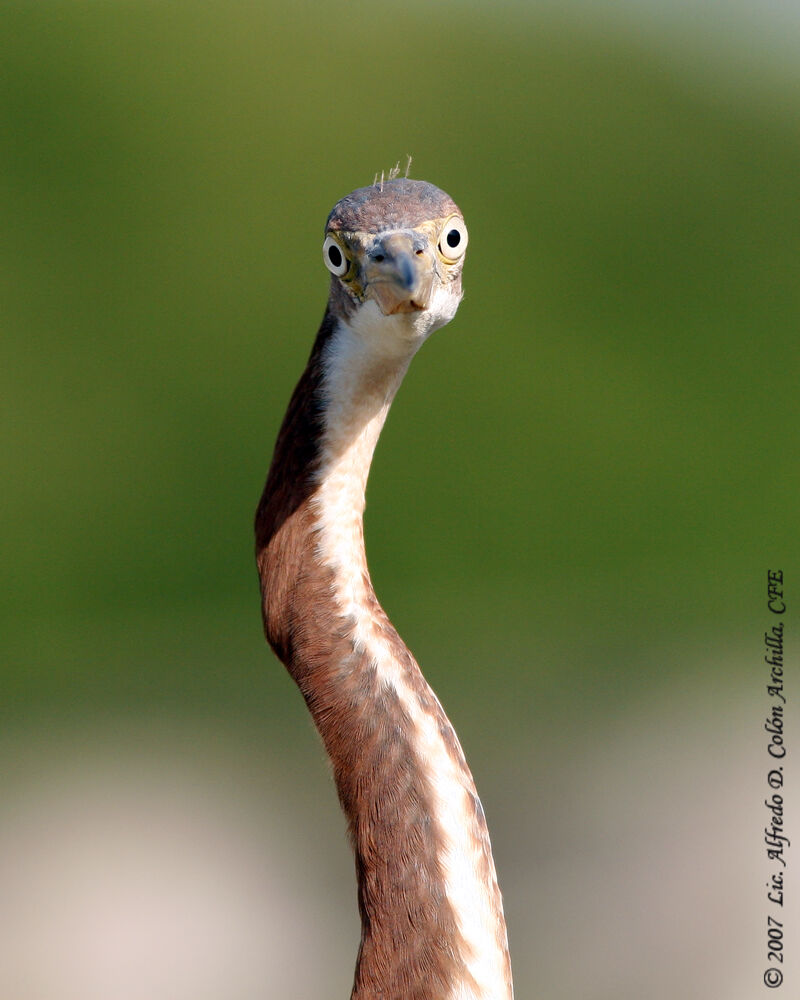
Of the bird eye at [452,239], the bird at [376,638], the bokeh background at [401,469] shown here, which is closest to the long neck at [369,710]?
the bird at [376,638]

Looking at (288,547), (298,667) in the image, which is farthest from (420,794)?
(288,547)

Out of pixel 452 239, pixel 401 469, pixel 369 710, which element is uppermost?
pixel 401 469

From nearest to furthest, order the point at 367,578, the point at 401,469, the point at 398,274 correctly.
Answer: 1. the point at 398,274
2. the point at 367,578
3. the point at 401,469

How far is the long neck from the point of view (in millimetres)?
1108

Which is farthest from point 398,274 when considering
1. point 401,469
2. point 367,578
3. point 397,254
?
point 401,469

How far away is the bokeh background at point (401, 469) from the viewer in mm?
3438

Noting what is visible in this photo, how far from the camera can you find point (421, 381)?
4320 millimetres

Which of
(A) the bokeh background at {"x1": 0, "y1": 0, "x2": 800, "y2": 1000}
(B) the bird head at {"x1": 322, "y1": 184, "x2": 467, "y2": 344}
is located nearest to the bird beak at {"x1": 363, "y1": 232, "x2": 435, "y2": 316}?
(B) the bird head at {"x1": 322, "y1": 184, "x2": 467, "y2": 344}

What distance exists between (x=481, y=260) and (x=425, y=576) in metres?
1.29

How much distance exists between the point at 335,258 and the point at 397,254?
0.34 ft

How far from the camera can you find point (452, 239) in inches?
47.5

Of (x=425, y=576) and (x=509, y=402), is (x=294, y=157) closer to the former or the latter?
(x=509, y=402)

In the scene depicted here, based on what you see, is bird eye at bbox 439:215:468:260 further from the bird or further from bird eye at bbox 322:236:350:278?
bird eye at bbox 322:236:350:278

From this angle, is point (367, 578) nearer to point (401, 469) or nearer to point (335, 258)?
point (335, 258)
